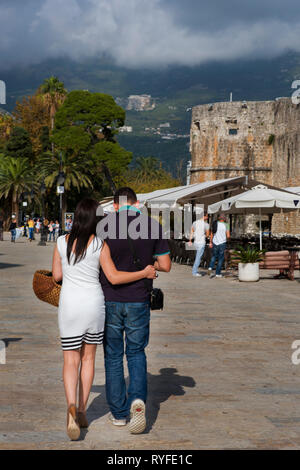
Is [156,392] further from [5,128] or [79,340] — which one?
[5,128]

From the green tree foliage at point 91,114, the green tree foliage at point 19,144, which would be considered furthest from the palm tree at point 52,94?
the green tree foliage at point 91,114

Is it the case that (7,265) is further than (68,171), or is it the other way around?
Answer: (68,171)

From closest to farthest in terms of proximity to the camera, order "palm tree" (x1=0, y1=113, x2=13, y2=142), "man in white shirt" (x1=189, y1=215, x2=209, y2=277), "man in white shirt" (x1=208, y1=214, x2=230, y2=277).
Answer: "man in white shirt" (x1=208, y1=214, x2=230, y2=277) → "man in white shirt" (x1=189, y1=215, x2=209, y2=277) → "palm tree" (x1=0, y1=113, x2=13, y2=142)

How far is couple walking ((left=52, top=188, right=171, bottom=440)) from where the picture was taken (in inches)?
184

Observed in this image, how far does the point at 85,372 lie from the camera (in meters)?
4.85

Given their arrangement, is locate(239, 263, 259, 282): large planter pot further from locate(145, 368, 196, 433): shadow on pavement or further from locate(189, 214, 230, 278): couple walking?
locate(145, 368, 196, 433): shadow on pavement

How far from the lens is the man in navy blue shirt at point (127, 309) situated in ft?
15.8

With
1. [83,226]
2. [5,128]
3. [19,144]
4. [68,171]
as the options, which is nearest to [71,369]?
[83,226]

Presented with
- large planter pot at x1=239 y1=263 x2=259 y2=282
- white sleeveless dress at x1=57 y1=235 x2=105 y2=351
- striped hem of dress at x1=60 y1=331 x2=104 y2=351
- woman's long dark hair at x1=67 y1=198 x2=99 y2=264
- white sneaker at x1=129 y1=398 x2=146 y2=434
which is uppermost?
woman's long dark hair at x1=67 y1=198 x2=99 y2=264

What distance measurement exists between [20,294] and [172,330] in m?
5.02

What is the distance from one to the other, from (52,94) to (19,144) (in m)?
5.63

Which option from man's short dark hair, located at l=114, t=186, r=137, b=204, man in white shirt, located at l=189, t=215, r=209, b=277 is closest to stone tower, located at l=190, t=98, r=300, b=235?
man in white shirt, located at l=189, t=215, r=209, b=277

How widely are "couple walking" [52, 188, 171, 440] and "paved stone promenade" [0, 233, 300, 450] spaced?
25 cm

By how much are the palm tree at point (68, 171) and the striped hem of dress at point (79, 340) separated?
54785 millimetres
